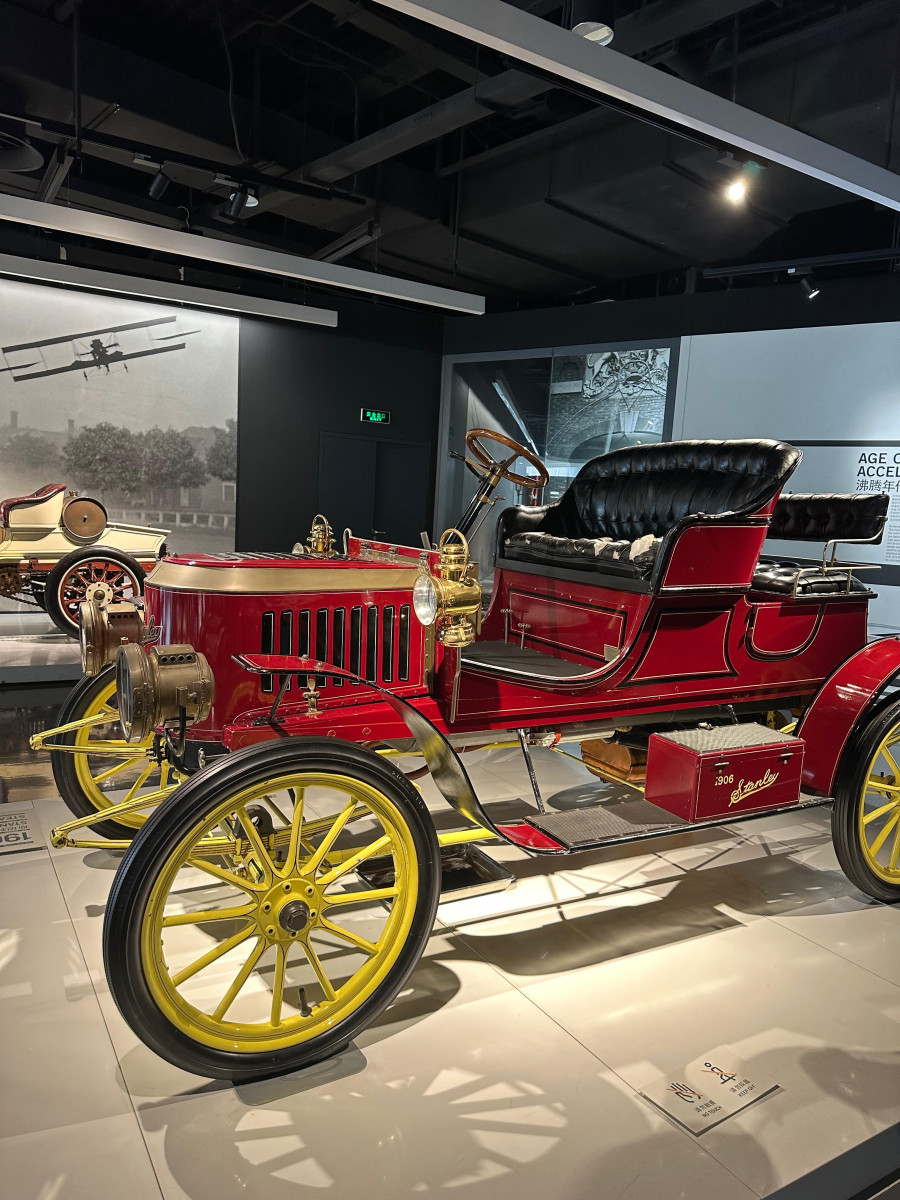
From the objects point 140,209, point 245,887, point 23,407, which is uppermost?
point 140,209

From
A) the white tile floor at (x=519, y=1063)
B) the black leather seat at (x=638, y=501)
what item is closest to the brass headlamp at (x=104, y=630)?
the white tile floor at (x=519, y=1063)

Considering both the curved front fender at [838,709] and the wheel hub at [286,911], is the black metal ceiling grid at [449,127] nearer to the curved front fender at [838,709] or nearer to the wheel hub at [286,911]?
the curved front fender at [838,709]

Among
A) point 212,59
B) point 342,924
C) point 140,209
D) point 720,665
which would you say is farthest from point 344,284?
point 342,924

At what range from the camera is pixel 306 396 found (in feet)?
29.5

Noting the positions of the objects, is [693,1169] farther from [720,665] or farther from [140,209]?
[140,209]

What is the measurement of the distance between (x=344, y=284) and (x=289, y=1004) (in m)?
5.22

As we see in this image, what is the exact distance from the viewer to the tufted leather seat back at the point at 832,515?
141 inches

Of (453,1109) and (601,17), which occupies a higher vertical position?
(601,17)

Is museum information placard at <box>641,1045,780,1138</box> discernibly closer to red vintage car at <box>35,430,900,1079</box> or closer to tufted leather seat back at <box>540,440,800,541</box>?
red vintage car at <box>35,430,900,1079</box>

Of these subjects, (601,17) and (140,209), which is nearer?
(601,17)

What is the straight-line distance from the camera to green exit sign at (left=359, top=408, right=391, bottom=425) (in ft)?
30.8

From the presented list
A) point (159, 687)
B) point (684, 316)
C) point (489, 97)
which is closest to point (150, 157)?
point (489, 97)

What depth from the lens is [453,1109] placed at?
1.97 meters

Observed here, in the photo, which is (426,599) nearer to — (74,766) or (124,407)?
(74,766)
